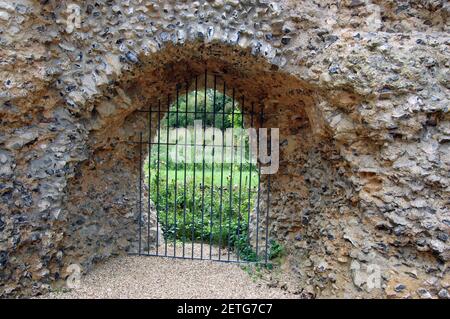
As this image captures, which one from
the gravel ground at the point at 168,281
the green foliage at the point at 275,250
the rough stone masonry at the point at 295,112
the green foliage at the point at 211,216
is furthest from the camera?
the green foliage at the point at 211,216

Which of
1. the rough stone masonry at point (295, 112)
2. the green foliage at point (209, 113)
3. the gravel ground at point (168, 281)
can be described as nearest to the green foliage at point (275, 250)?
the rough stone masonry at point (295, 112)

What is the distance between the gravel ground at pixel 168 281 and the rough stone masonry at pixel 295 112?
0.27 metres

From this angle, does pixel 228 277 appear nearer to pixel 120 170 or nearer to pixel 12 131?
pixel 120 170

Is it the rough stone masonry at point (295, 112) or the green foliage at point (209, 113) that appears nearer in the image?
the rough stone masonry at point (295, 112)

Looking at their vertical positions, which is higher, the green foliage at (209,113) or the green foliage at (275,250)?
the green foliage at (209,113)

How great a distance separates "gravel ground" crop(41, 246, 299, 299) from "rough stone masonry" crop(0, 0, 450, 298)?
270mm

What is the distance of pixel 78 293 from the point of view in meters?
4.07

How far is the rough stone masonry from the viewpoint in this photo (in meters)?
3.43

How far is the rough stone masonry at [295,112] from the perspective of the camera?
3.43m

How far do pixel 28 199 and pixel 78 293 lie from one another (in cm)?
110

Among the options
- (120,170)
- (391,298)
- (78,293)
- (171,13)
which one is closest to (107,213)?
(120,170)

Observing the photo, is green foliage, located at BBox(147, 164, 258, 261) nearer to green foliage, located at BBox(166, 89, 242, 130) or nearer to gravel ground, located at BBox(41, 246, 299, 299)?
gravel ground, located at BBox(41, 246, 299, 299)

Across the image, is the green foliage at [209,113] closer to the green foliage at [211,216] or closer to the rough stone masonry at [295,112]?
the rough stone masonry at [295,112]

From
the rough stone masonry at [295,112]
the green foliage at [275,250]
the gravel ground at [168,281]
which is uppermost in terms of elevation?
the rough stone masonry at [295,112]
